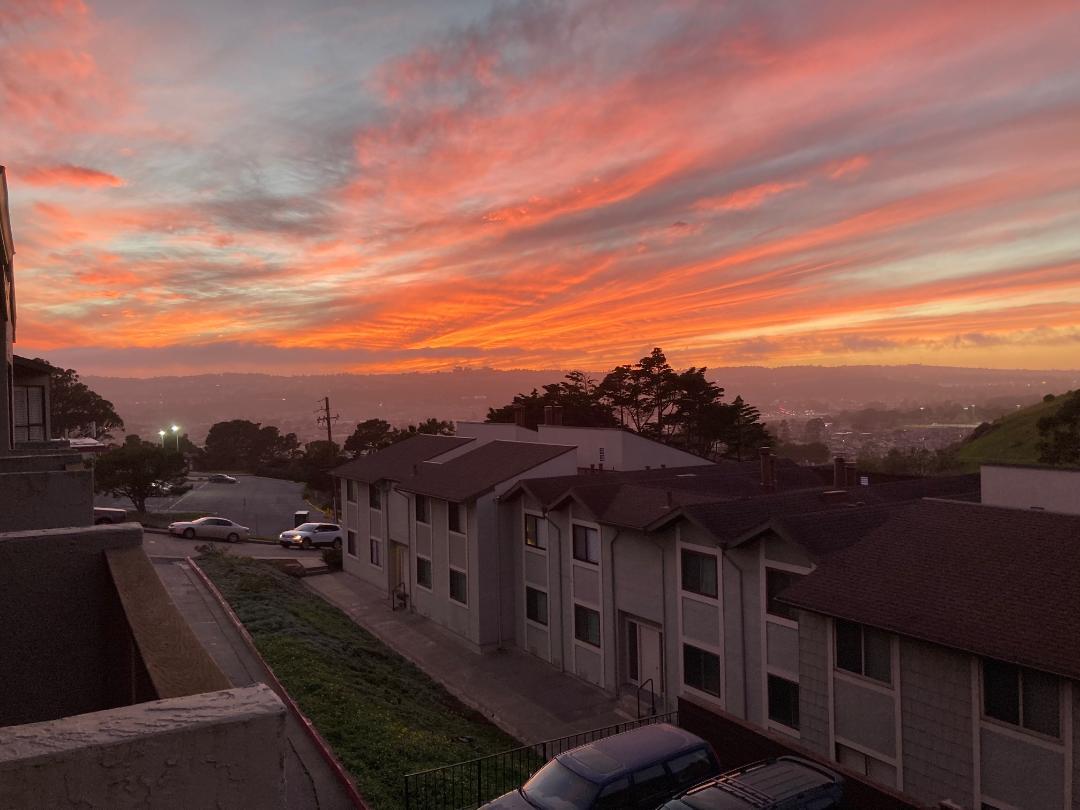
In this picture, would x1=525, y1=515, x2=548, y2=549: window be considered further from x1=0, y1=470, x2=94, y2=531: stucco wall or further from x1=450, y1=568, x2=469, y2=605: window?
x1=0, y1=470, x2=94, y2=531: stucco wall

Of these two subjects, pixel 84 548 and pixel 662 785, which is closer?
pixel 84 548

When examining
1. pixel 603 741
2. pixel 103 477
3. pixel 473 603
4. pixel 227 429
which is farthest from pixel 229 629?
pixel 227 429

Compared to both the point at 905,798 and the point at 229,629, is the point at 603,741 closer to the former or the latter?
the point at 905,798

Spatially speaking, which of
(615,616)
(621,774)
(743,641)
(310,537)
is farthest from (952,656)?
(310,537)

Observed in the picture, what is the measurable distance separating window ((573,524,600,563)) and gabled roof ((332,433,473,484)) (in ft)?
42.6

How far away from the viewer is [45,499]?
845 centimetres

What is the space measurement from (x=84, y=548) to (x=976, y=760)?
14.5m

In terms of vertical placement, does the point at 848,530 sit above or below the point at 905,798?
above

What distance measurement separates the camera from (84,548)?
18.7 feet

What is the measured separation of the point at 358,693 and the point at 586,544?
29.5ft

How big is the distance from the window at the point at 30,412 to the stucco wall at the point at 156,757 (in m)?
18.9

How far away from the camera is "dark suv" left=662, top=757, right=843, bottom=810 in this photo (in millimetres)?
10719

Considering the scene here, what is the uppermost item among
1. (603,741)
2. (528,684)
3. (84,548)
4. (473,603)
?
(84,548)

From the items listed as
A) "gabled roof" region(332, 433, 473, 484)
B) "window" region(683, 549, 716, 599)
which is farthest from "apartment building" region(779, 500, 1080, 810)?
"gabled roof" region(332, 433, 473, 484)
